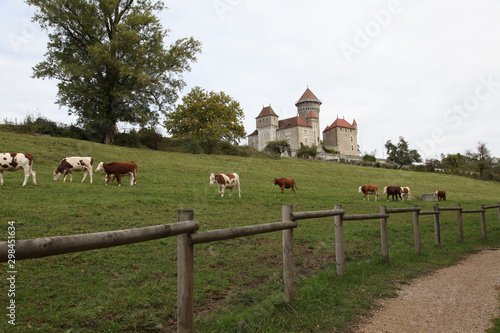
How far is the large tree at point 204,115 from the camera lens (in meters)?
54.4

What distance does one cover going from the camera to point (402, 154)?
87.1 m

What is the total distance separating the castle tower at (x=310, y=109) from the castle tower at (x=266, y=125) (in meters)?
11.4

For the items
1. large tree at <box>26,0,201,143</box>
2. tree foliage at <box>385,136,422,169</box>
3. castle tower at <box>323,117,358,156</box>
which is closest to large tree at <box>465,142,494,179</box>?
tree foliage at <box>385,136,422,169</box>

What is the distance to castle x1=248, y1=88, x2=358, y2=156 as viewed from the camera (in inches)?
4349

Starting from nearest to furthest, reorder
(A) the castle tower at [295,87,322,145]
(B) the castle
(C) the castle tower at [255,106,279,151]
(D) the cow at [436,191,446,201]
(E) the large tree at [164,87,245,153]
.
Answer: (D) the cow at [436,191,446,201] < (E) the large tree at [164,87,245,153] < (B) the castle < (C) the castle tower at [255,106,279,151] < (A) the castle tower at [295,87,322,145]

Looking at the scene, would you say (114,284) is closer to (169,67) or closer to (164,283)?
(164,283)

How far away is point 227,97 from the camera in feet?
188

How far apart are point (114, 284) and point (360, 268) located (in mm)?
4691

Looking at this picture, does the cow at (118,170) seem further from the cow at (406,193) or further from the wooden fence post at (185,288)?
the cow at (406,193)

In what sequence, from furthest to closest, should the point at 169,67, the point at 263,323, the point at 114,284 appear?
the point at 169,67 → the point at 114,284 → the point at 263,323

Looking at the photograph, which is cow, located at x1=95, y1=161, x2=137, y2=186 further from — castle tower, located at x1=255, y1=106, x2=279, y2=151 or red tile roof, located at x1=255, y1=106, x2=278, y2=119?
red tile roof, located at x1=255, y1=106, x2=278, y2=119

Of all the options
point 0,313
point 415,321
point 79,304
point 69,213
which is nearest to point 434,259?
point 415,321

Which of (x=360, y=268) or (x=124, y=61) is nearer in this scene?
(x=360, y=268)

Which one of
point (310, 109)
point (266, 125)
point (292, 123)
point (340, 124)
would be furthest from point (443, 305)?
point (310, 109)
